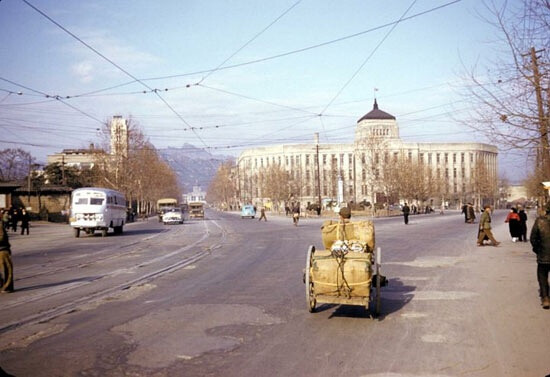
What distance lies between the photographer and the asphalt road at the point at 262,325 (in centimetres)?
618

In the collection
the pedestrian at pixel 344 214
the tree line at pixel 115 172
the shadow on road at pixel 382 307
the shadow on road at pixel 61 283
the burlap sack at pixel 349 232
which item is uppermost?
the tree line at pixel 115 172

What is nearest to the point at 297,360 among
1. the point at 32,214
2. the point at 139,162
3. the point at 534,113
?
the point at 534,113

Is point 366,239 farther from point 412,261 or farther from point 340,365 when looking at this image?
point 412,261

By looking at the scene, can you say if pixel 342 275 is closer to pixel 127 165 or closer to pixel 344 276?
pixel 344 276

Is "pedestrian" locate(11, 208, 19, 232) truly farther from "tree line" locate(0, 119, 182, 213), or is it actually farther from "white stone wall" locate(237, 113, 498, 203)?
"white stone wall" locate(237, 113, 498, 203)

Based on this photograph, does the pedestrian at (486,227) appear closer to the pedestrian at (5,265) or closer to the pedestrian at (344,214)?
the pedestrian at (344,214)

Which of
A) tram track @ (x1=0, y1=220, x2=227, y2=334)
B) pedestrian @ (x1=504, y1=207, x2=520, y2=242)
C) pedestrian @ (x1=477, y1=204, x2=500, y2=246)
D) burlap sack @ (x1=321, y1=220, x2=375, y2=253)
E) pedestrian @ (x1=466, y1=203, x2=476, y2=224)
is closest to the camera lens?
tram track @ (x1=0, y1=220, x2=227, y2=334)

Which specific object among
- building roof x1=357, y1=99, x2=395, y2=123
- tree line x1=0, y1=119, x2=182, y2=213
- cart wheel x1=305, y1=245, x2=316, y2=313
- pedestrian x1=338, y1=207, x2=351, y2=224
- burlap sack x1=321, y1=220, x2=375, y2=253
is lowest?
cart wheel x1=305, y1=245, x2=316, y2=313

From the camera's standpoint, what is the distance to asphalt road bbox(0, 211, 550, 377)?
6184mm

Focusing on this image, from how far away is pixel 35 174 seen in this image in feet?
270

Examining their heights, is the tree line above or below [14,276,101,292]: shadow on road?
above

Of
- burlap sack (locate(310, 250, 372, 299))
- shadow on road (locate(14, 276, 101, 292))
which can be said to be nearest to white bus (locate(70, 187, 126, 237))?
shadow on road (locate(14, 276, 101, 292))

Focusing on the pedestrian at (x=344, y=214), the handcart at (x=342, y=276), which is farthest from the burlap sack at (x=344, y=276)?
the pedestrian at (x=344, y=214)

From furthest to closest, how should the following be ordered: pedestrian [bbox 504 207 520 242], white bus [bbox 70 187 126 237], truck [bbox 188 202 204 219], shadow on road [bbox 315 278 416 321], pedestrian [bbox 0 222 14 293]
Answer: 1. truck [bbox 188 202 204 219]
2. white bus [bbox 70 187 126 237]
3. pedestrian [bbox 504 207 520 242]
4. pedestrian [bbox 0 222 14 293]
5. shadow on road [bbox 315 278 416 321]
